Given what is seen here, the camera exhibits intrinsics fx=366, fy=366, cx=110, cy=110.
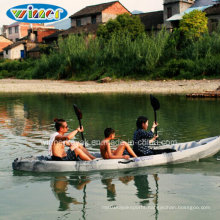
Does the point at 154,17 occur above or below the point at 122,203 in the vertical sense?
above

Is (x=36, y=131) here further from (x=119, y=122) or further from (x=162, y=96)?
(x=162, y=96)

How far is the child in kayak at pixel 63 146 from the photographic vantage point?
792cm

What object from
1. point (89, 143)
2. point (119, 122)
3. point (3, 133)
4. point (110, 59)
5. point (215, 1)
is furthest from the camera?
point (215, 1)

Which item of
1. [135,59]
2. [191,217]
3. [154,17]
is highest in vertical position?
[154,17]

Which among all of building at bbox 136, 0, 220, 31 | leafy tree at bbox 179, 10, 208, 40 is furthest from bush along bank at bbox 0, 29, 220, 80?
building at bbox 136, 0, 220, 31

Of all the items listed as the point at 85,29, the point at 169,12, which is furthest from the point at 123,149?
the point at 85,29

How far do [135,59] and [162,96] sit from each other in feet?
36.2

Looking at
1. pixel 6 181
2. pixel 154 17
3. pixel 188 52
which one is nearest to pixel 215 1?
pixel 154 17

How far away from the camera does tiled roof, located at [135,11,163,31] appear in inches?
1986

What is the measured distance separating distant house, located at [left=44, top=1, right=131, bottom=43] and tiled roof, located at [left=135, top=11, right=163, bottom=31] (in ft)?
20.5

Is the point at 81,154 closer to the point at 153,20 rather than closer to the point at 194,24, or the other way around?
the point at 194,24

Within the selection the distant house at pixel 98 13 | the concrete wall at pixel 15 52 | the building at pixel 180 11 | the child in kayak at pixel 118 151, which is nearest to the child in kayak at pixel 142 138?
the child in kayak at pixel 118 151

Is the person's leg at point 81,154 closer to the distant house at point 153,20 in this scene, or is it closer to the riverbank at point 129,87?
the riverbank at point 129,87

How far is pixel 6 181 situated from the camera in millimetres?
7988
